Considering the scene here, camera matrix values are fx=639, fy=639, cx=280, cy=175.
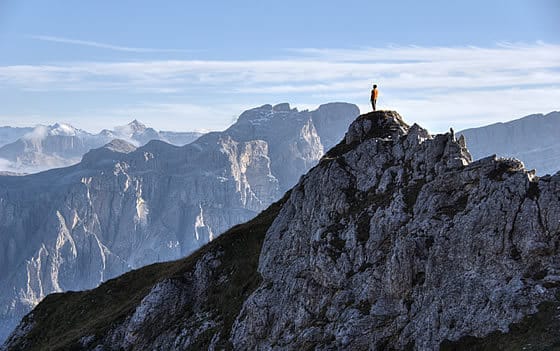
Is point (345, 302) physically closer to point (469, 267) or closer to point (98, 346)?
point (469, 267)

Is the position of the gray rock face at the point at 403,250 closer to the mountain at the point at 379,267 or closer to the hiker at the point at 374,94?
the mountain at the point at 379,267

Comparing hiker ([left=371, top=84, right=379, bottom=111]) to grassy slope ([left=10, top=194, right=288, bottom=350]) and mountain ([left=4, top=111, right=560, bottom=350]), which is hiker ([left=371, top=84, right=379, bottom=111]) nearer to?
mountain ([left=4, top=111, right=560, bottom=350])

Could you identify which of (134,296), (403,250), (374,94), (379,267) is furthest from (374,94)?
(134,296)

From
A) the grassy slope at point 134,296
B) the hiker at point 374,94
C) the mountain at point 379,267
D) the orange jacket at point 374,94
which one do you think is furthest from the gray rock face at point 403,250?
the orange jacket at point 374,94

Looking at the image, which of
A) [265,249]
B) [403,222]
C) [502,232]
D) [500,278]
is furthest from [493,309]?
[265,249]

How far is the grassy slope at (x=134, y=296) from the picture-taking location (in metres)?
71.0

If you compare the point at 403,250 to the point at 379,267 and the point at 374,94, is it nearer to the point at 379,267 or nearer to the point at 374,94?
the point at 379,267

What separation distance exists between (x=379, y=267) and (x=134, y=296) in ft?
149

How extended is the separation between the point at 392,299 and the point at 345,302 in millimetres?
5130

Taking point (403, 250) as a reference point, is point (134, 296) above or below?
below

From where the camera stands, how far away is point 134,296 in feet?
290

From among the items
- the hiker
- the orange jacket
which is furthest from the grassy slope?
the orange jacket

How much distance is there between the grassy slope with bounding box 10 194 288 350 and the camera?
233 ft

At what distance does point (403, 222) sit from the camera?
5578 cm
